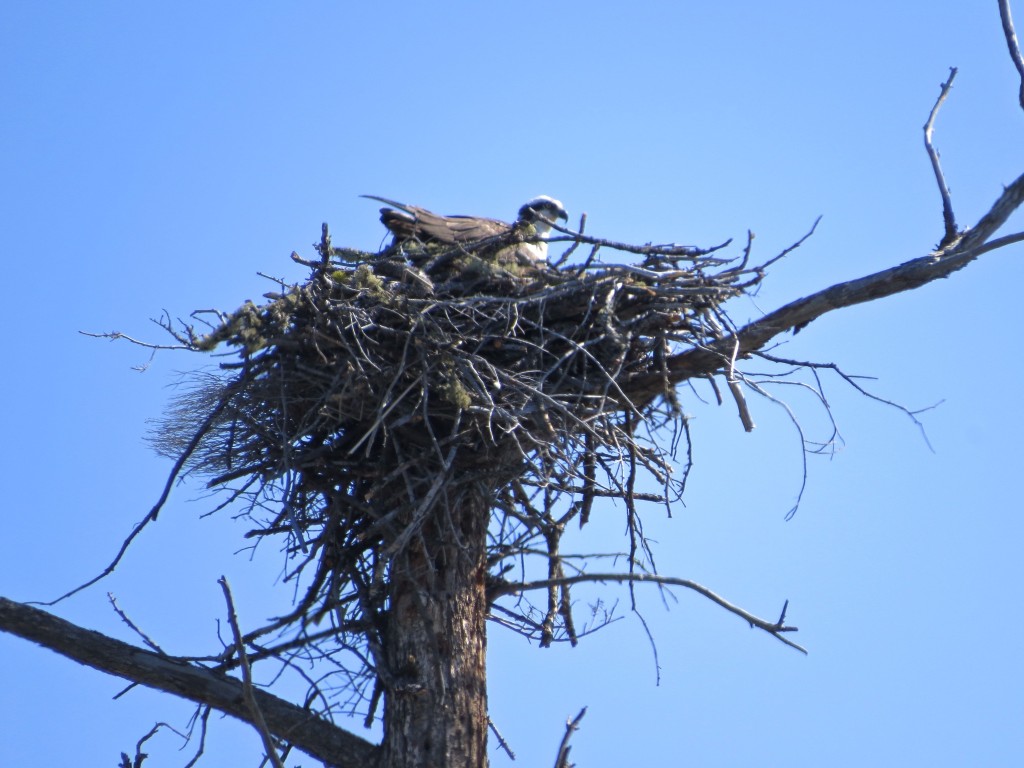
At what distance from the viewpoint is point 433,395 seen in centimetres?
617

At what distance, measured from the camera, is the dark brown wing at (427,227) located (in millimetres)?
7344

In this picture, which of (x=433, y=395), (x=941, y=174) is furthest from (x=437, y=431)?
(x=941, y=174)

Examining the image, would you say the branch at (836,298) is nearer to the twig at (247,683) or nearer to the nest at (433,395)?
the nest at (433,395)

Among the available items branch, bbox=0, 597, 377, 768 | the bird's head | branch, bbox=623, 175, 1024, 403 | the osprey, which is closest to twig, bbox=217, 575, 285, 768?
branch, bbox=0, 597, 377, 768

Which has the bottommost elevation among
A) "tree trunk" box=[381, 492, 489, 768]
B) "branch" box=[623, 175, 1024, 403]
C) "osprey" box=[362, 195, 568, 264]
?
"tree trunk" box=[381, 492, 489, 768]

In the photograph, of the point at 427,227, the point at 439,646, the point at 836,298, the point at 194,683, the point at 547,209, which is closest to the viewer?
the point at 194,683

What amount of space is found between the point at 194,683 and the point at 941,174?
374 centimetres

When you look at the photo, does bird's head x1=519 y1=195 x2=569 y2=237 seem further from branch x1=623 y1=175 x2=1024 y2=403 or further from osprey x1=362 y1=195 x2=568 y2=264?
branch x1=623 y1=175 x2=1024 y2=403

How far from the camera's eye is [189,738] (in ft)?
18.2

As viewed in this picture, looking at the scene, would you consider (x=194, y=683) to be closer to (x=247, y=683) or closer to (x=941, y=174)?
(x=247, y=683)

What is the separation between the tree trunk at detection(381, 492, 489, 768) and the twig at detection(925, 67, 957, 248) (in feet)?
7.95

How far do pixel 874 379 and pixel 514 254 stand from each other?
208 cm

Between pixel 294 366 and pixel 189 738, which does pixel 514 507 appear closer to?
pixel 294 366

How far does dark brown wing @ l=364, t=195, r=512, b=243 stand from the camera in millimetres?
7344
